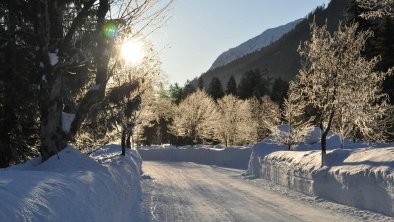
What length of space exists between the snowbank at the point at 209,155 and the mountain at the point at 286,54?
286ft

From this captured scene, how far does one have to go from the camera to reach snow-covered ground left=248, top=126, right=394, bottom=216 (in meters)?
10.5

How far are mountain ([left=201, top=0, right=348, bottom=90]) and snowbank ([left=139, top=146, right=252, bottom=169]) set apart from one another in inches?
3437

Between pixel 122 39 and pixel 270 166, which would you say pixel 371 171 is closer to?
pixel 122 39

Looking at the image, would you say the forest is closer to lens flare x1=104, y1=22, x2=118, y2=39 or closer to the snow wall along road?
lens flare x1=104, y1=22, x2=118, y2=39

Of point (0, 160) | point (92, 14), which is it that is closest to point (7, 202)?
point (92, 14)

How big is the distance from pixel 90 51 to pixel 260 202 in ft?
21.1

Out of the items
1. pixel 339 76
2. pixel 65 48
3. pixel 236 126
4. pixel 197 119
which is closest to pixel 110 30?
pixel 65 48

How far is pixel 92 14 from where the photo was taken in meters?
13.5

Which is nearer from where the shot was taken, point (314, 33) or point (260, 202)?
point (260, 202)

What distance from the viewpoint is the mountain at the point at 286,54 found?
473ft

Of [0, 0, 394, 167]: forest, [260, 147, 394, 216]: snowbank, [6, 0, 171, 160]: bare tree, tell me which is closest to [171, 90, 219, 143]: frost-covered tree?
[0, 0, 394, 167]: forest

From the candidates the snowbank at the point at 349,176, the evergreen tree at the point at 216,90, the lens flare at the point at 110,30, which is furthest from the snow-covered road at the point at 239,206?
the evergreen tree at the point at 216,90

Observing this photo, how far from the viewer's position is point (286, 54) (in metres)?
156

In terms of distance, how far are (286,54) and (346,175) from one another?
14727 centimetres
